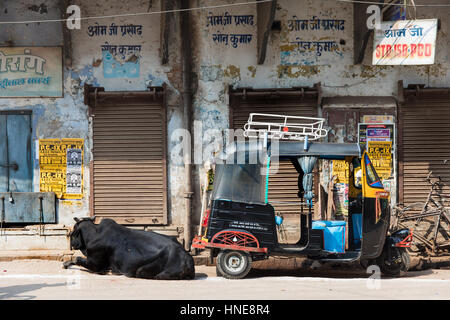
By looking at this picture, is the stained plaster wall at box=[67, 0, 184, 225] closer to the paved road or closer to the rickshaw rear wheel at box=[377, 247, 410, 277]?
the paved road

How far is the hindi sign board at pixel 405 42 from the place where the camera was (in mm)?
11016

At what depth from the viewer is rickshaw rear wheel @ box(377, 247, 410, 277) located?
914 cm

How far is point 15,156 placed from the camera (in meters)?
12.3

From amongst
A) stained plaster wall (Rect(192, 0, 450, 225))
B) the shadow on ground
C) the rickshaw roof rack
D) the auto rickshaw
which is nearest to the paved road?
the shadow on ground

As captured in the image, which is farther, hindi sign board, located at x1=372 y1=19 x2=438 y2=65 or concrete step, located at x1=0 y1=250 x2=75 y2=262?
hindi sign board, located at x1=372 y1=19 x2=438 y2=65

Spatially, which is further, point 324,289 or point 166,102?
point 166,102

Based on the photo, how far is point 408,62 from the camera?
11148 mm

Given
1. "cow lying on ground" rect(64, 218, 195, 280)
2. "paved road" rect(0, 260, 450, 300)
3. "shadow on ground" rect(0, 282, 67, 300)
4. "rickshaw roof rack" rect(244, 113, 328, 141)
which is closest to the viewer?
"shadow on ground" rect(0, 282, 67, 300)

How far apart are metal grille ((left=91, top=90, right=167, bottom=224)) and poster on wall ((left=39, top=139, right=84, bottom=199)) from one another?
1.07ft

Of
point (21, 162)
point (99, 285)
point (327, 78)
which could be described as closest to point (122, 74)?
point (21, 162)

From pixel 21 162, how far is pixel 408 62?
26.0 feet

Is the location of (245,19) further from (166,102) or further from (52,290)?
(52,290)

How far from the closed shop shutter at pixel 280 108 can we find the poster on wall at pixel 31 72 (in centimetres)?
365

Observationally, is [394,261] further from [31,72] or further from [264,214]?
[31,72]
